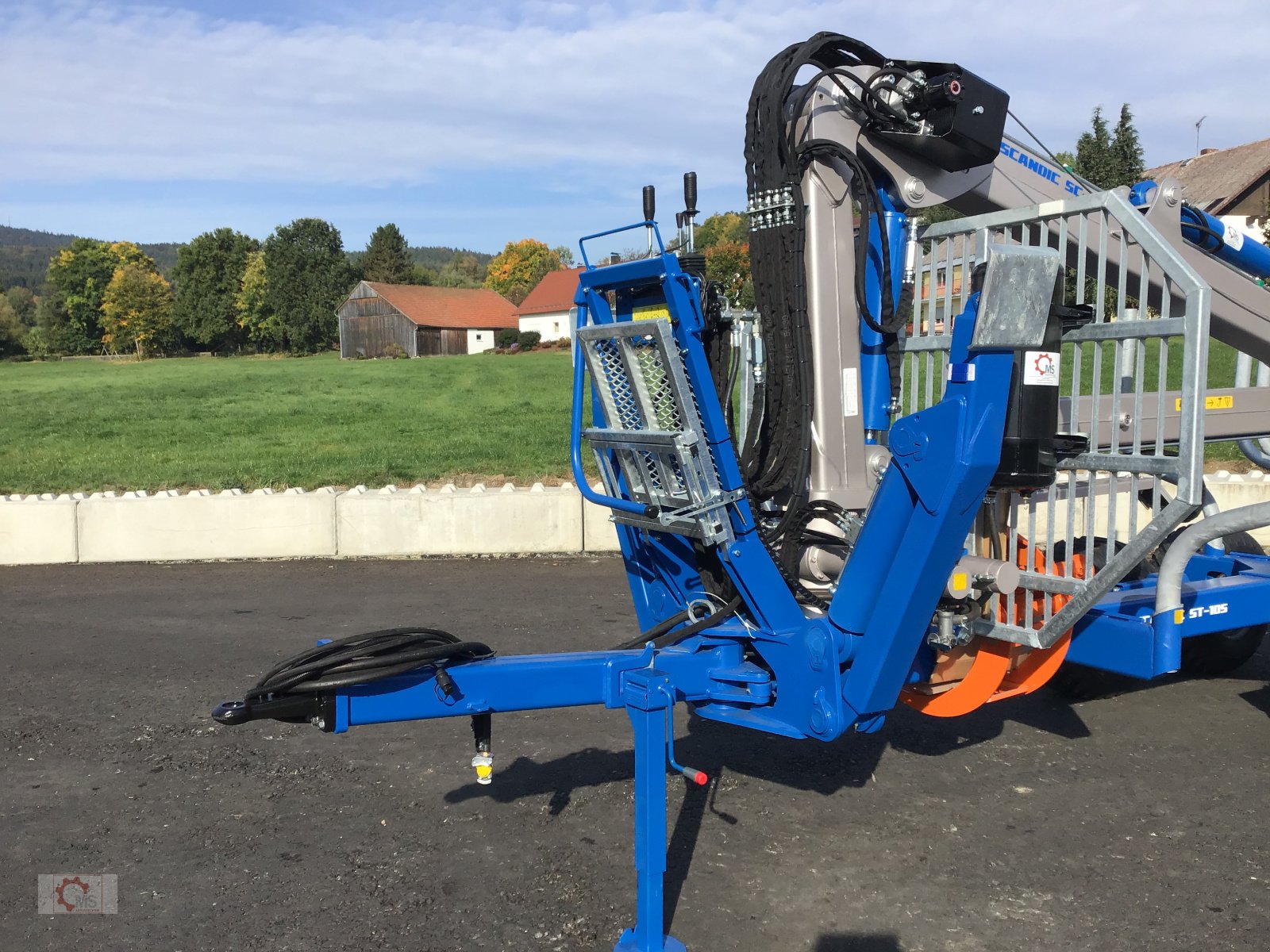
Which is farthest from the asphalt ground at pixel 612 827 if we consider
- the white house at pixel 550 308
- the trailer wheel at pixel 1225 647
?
the white house at pixel 550 308

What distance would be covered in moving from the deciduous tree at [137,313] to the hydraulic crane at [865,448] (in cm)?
10807

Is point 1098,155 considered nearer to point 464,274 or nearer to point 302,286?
point 302,286

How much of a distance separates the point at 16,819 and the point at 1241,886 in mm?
4857

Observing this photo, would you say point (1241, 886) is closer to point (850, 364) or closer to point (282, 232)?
point (850, 364)

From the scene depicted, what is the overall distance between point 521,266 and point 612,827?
12563 cm

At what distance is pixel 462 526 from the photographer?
10.2 metres

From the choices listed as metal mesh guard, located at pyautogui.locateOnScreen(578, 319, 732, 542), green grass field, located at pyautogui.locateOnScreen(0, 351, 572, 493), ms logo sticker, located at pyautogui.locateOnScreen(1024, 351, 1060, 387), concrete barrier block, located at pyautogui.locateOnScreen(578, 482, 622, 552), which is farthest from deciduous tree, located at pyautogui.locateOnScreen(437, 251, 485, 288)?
ms logo sticker, located at pyautogui.locateOnScreen(1024, 351, 1060, 387)

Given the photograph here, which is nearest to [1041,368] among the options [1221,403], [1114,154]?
[1221,403]

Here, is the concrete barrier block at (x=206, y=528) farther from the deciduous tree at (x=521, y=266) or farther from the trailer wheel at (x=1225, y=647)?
the deciduous tree at (x=521, y=266)

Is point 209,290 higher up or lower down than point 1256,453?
higher up

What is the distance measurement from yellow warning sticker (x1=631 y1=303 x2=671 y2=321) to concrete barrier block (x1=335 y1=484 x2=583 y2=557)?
6083 mm

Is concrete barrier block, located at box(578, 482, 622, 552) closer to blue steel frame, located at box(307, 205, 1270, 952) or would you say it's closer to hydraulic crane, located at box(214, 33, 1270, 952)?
hydraulic crane, located at box(214, 33, 1270, 952)

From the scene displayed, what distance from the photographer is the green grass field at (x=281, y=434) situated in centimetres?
1309

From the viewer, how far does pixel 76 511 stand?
1015 cm
